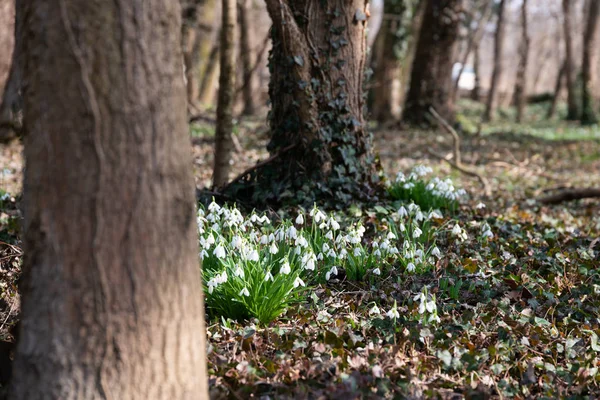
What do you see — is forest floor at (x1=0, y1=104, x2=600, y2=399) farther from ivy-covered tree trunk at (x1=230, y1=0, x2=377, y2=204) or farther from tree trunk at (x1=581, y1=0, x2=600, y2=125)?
tree trunk at (x1=581, y1=0, x2=600, y2=125)

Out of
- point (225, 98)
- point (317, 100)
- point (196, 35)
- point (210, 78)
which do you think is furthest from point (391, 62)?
point (317, 100)

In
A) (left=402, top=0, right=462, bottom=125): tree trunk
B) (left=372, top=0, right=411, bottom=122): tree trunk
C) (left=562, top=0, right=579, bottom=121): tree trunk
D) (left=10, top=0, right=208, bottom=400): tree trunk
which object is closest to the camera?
(left=10, top=0, right=208, bottom=400): tree trunk

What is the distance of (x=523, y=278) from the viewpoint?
12.7 feet

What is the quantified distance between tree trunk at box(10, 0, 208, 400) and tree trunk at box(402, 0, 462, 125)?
40.5 ft

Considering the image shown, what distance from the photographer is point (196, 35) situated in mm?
17969

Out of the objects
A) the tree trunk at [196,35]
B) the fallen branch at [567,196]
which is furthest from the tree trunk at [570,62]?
the fallen branch at [567,196]

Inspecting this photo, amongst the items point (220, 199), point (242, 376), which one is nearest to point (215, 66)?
point (220, 199)

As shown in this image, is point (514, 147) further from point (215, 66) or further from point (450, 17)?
point (215, 66)

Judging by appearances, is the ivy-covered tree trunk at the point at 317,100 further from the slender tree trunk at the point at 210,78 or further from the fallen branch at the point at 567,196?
the slender tree trunk at the point at 210,78

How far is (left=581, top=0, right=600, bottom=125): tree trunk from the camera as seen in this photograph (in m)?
18.2

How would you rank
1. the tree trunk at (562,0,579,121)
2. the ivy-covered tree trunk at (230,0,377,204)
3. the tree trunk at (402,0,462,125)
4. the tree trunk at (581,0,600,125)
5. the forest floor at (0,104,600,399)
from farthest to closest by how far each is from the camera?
the tree trunk at (562,0,579,121)
the tree trunk at (581,0,600,125)
the tree trunk at (402,0,462,125)
the ivy-covered tree trunk at (230,0,377,204)
the forest floor at (0,104,600,399)

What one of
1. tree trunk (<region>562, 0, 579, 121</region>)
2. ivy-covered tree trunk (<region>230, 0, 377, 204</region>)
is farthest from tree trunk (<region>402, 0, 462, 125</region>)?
ivy-covered tree trunk (<region>230, 0, 377, 204</region>)

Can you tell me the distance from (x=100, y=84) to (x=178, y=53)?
32 cm

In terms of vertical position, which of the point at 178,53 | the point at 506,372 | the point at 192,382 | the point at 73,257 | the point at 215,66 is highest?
the point at 215,66
